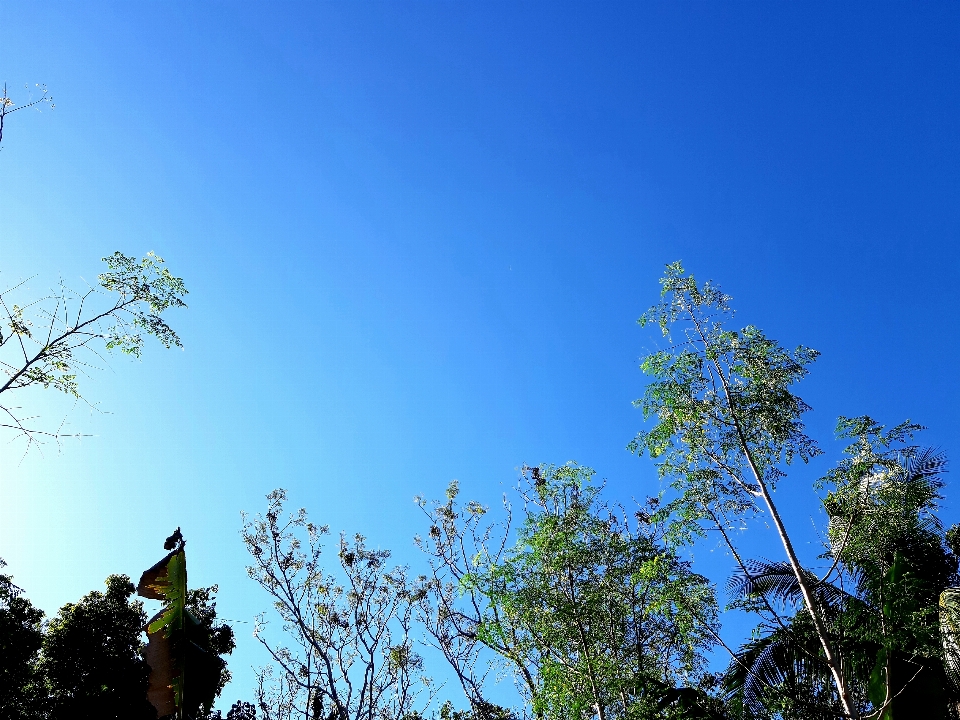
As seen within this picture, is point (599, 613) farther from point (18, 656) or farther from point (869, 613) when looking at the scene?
point (18, 656)

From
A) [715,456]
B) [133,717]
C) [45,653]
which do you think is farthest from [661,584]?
[45,653]

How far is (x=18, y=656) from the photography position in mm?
11805

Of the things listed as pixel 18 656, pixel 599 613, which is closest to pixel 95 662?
pixel 18 656

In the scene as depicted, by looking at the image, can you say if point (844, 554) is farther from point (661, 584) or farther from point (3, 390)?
point (3, 390)

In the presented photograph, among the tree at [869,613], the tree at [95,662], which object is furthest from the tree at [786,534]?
the tree at [95,662]

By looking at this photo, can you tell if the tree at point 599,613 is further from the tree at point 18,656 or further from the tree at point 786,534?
the tree at point 18,656

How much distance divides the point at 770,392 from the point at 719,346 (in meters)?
0.88

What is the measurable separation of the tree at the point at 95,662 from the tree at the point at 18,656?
32cm

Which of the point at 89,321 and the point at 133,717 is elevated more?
the point at 89,321

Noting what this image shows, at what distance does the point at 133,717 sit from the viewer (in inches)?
521

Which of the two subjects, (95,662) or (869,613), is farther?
(95,662)

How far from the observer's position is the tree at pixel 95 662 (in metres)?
13.1

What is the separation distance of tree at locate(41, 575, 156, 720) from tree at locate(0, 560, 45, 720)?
1.06 feet

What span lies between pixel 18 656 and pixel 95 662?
2.01 meters
